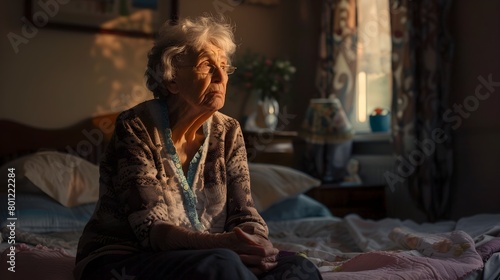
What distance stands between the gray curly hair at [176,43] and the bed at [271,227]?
53 cm

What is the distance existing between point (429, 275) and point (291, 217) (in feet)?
5.22

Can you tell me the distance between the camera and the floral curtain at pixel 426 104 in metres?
3.79

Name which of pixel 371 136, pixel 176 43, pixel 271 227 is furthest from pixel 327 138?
pixel 176 43

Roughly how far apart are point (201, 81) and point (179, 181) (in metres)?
0.24

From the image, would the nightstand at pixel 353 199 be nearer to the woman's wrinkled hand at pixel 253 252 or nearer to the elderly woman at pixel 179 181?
the elderly woman at pixel 179 181

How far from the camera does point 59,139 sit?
12.4 ft

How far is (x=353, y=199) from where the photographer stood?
4.10 metres

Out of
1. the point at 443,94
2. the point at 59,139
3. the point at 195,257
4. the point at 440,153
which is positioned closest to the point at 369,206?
the point at 440,153

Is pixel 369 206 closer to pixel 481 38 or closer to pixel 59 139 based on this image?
pixel 481 38

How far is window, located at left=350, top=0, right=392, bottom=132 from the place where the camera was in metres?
4.45

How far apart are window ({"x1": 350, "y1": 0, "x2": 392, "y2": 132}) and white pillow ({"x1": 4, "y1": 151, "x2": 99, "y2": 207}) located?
7.17 ft

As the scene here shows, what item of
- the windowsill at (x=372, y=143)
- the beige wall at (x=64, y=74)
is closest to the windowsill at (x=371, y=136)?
the windowsill at (x=372, y=143)

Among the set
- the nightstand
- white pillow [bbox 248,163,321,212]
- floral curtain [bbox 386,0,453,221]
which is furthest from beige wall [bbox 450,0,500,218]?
white pillow [bbox 248,163,321,212]

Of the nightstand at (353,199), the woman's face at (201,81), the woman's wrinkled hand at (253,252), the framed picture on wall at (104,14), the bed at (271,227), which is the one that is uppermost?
the framed picture on wall at (104,14)
